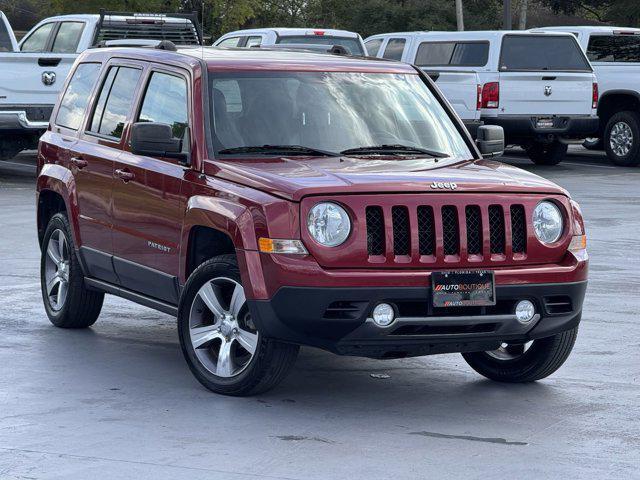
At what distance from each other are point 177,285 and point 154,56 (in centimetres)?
152

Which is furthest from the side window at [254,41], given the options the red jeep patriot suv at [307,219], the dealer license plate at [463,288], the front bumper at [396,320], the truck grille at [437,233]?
the dealer license plate at [463,288]

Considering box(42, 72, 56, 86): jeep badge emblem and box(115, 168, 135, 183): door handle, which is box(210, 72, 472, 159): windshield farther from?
box(42, 72, 56, 86): jeep badge emblem

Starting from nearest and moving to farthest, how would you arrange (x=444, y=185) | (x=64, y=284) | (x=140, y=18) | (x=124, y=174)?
(x=444, y=185) → (x=124, y=174) → (x=64, y=284) → (x=140, y=18)

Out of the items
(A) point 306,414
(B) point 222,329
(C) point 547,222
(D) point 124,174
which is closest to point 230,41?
(D) point 124,174

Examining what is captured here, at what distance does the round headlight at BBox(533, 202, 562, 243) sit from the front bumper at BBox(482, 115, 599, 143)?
14768 millimetres

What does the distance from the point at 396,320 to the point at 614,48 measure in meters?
18.2

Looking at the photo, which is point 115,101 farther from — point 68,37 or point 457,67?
point 457,67

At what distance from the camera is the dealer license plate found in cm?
683

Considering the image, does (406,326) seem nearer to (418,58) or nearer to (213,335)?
(213,335)

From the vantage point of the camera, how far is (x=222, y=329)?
7.30m

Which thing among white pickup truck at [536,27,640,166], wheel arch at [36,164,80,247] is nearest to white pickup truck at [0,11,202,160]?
white pickup truck at [536,27,640,166]

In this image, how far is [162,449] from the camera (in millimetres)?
6285

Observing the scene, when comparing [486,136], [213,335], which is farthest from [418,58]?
[213,335]

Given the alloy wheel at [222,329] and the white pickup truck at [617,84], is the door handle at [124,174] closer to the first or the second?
the alloy wheel at [222,329]
